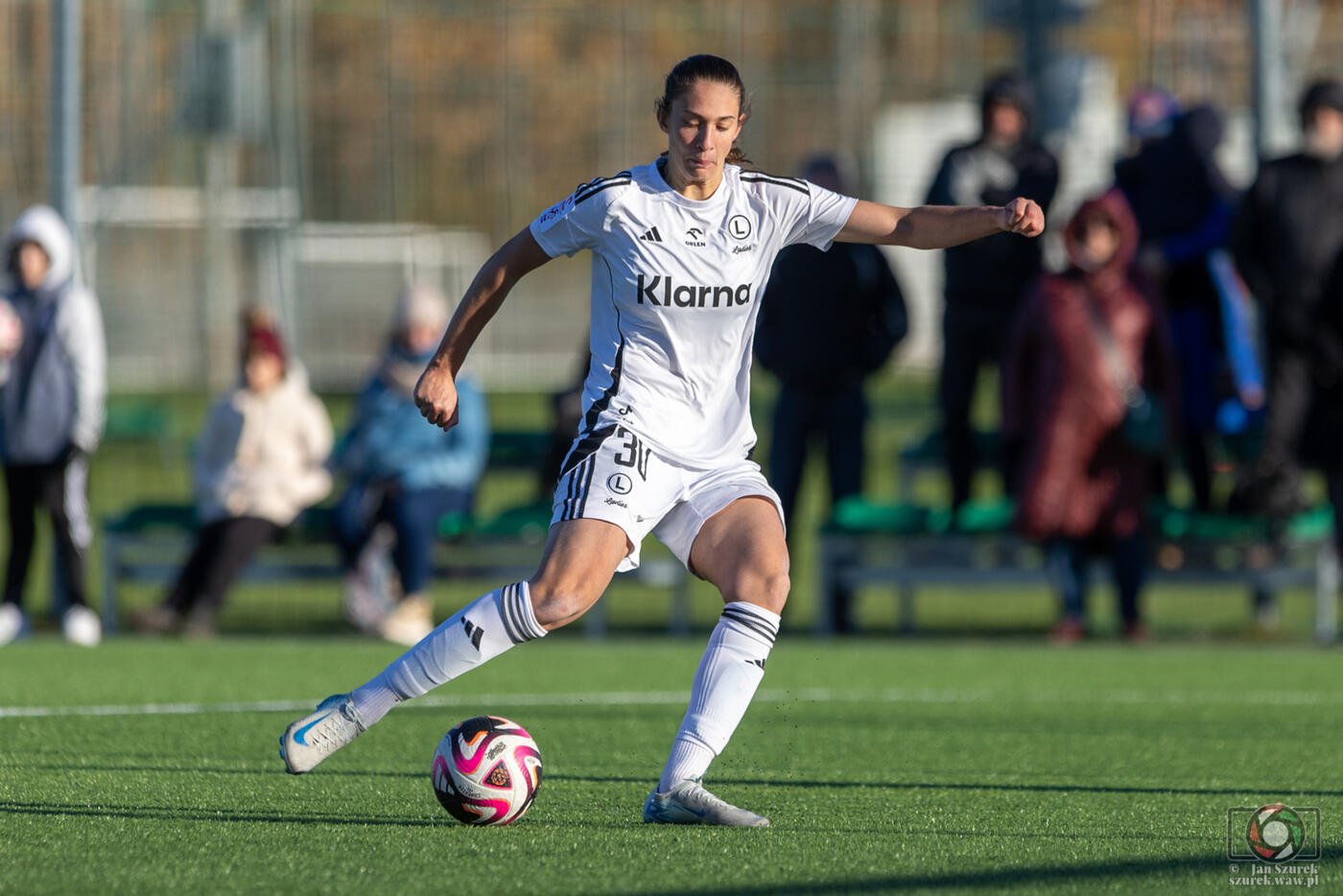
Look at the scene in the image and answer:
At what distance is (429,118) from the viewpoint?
2281cm

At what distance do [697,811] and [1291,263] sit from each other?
7.25 m

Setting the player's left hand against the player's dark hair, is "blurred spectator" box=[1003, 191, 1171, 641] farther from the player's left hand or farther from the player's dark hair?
the player's dark hair

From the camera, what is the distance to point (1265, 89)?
13406 mm

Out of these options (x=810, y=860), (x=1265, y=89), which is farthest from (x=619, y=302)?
(x=1265, y=89)

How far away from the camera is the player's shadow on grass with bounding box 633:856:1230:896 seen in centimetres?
467

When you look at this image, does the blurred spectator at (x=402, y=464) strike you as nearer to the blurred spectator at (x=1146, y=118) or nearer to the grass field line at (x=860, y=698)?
the grass field line at (x=860, y=698)

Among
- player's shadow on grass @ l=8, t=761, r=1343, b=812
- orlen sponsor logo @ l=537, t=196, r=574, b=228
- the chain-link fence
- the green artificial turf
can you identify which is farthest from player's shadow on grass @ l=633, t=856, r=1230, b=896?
the chain-link fence

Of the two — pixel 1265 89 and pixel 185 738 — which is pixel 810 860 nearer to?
pixel 185 738

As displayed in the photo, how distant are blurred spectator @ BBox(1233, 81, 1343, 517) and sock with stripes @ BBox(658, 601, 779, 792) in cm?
678

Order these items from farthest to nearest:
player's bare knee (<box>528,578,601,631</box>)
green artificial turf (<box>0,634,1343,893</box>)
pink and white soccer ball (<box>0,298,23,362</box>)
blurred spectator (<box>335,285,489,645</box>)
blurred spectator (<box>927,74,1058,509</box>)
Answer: blurred spectator (<box>335,285,489,645</box>), blurred spectator (<box>927,74,1058,509</box>), pink and white soccer ball (<box>0,298,23,362</box>), player's bare knee (<box>528,578,601,631</box>), green artificial turf (<box>0,634,1343,893</box>)

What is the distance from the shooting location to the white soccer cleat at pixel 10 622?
11.8 meters

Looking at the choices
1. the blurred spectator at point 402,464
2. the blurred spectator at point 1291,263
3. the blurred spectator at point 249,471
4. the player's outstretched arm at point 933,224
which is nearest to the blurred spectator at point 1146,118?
the blurred spectator at point 1291,263

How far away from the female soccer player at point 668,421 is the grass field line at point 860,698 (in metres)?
3.14

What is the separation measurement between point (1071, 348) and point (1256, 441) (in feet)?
5.12
